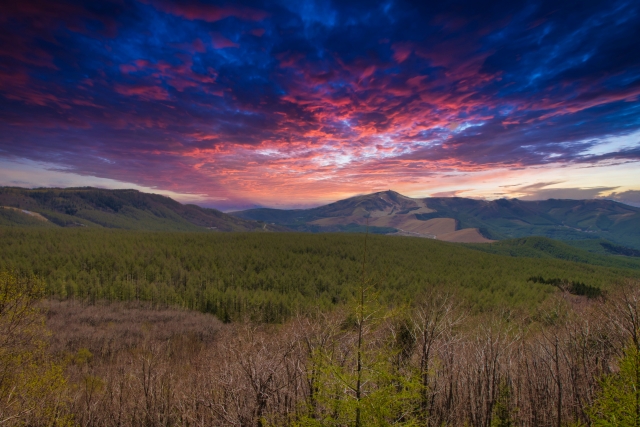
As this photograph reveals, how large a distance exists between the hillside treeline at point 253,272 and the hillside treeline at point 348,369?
1283 centimetres

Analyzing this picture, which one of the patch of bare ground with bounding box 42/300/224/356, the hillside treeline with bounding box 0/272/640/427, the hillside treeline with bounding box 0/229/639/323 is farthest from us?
the hillside treeline with bounding box 0/229/639/323

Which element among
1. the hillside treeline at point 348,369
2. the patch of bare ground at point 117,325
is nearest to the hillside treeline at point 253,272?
the patch of bare ground at point 117,325

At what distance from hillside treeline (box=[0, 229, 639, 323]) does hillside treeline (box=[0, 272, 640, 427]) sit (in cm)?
1283

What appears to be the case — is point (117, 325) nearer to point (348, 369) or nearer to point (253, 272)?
point (253, 272)

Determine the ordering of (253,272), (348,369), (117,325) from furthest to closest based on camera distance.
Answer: (253,272)
(117,325)
(348,369)

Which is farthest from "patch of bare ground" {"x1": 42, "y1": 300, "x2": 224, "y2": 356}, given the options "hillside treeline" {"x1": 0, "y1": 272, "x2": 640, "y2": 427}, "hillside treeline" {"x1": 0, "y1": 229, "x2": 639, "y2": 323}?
"hillside treeline" {"x1": 0, "y1": 229, "x2": 639, "y2": 323}

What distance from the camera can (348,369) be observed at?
13.6 m

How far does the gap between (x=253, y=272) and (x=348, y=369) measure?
12406 centimetres

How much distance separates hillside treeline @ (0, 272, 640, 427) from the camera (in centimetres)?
1034

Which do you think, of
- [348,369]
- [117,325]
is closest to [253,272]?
[117,325]

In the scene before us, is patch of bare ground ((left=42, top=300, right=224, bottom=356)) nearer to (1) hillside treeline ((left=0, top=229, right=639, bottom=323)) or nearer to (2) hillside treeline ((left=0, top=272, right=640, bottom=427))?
(2) hillside treeline ((left=0, top=272, right=640, bottom=427))

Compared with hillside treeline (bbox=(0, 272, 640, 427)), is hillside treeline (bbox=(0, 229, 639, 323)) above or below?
below

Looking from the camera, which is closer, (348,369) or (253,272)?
(348,369)

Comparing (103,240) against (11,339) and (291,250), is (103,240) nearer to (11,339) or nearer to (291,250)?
(291,250)
